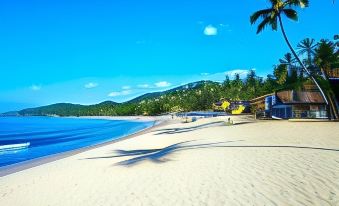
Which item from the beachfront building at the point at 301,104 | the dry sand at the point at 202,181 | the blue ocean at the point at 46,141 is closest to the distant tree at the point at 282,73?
the beachfront building at the point at 301,104

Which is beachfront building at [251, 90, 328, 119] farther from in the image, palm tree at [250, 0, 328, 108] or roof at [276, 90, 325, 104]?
palm tree at [250, 0, 328, 108]

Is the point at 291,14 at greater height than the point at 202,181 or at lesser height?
greater

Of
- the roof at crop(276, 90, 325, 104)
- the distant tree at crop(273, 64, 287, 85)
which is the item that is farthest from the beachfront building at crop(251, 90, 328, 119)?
the distant tree at crop(273, 64, 287, 85)

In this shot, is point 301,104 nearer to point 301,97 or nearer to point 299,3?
point 301,97

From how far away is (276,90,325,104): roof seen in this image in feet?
130

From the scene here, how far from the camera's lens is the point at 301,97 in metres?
40.0

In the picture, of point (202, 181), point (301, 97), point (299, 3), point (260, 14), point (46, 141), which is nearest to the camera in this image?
point (202, 181)

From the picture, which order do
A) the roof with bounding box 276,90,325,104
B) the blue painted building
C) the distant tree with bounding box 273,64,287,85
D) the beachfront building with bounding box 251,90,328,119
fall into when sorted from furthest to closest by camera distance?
the distant tree with bounding box 273,64,287,85, the roof with bounding box 276,90,325,104, the blue painted building, the beachfront building with bounding box 251,90,328,119

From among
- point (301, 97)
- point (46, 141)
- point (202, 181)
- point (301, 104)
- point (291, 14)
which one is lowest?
point (46, 141)

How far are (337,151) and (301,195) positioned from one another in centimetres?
622

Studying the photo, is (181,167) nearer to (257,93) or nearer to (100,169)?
(100,169)

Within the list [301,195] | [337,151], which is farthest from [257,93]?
[301,195]

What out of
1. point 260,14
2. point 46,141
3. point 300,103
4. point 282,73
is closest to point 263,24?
point 260,14

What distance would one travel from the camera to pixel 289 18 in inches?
1195
